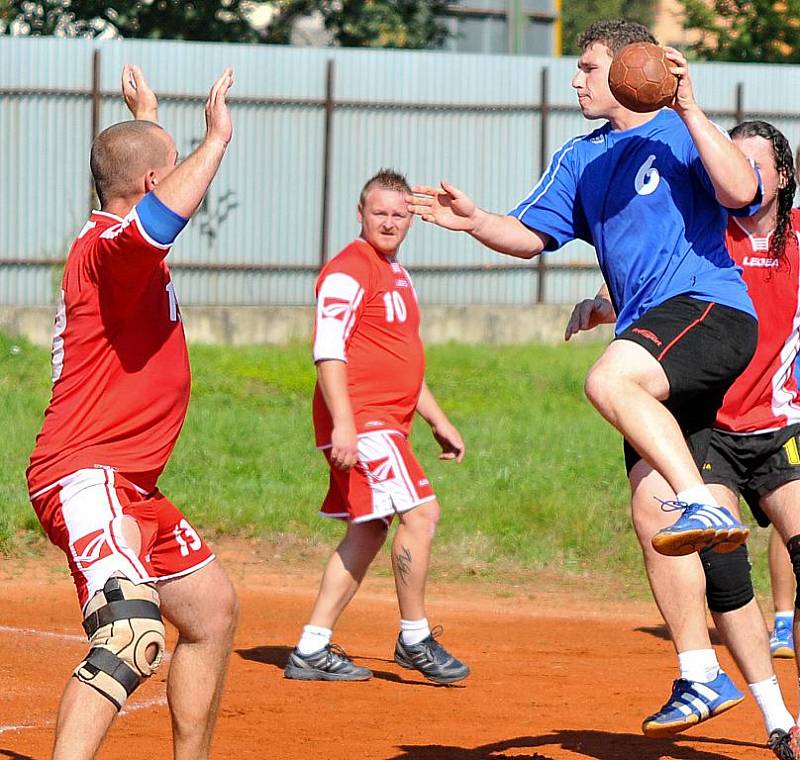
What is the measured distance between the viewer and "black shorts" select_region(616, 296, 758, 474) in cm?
527

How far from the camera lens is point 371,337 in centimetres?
760

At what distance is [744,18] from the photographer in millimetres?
25422

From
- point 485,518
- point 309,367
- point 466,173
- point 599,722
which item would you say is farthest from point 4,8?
point 599,722

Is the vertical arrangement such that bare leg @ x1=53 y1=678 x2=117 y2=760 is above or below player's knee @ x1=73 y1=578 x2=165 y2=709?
below

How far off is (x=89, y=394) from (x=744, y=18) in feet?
73.3

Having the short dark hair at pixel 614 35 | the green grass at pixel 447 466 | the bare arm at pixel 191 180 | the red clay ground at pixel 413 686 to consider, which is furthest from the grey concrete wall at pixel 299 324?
the bare arm at pixel 191 180

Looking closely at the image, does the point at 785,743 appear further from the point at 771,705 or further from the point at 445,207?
the point at 445,207

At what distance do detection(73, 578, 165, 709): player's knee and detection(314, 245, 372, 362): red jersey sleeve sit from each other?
2.82 metres

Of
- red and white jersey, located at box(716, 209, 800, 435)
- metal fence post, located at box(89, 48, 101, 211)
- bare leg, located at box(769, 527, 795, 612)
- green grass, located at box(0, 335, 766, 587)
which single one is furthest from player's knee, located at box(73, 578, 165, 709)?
metal fence post, located at box(89, 48, 101, 211)

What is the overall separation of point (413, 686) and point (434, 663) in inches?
6.0

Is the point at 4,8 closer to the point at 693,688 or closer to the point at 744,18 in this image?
the point at 744,18

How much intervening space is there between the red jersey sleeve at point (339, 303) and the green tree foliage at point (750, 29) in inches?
748

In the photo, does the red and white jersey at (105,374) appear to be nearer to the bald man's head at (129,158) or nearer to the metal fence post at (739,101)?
the bald man's head at (129,158)

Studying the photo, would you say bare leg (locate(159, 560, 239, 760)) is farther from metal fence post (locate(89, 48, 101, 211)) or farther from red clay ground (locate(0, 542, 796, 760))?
metal fence post (locate(89, 48, 101, 211))
